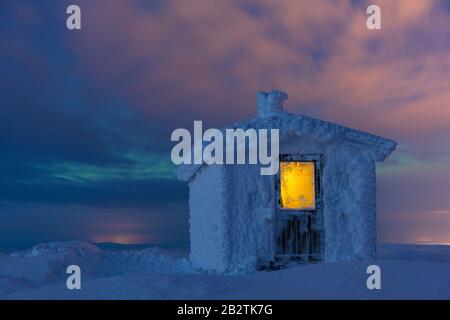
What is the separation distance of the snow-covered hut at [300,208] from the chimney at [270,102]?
1.13ft

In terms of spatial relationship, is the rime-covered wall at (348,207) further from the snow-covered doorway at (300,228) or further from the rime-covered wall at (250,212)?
the rime-covered wall at (250,212)

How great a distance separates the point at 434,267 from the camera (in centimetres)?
1187

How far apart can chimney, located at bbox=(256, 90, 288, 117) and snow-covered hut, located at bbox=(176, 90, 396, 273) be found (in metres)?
0.35

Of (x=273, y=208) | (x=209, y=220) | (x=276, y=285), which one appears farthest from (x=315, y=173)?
(x=276, y=285)

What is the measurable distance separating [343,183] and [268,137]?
2.54m

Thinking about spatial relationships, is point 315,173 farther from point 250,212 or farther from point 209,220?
point 209,220

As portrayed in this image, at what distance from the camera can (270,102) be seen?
16719 millimetres

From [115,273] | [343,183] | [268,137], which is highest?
[268,137]
